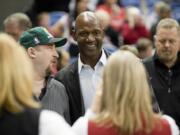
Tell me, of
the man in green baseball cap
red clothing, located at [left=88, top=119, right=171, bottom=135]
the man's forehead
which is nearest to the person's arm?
red clothing, located at [left=88, top=119, right=171, bottom=135]

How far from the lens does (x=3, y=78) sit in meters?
4.44

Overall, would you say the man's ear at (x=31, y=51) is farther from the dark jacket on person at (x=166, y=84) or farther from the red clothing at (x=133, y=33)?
the red clothing at (x=133, y=33)

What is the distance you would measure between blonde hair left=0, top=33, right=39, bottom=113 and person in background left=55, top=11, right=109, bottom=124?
8.69 feet

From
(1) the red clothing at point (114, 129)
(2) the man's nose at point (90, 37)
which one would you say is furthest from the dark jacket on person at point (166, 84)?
(1) the red clothing at point (114, 129)

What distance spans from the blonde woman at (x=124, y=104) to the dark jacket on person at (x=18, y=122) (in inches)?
20.8

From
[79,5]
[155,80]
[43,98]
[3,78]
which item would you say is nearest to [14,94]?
[3,78]

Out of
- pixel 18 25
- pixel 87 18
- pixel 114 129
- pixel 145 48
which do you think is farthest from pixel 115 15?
pixel 114 129

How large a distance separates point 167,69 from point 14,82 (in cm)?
353

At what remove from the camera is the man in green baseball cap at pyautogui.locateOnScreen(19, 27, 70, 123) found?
21.9 feet

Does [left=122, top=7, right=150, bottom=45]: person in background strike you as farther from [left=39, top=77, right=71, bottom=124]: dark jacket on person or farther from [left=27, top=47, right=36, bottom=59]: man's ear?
[left=27, top=47, right=36, bottom=59]: man's ear

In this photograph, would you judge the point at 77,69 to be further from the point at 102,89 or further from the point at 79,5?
the point at 79,5

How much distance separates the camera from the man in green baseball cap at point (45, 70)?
6.67 metres

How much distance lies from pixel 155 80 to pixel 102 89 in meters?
2.73

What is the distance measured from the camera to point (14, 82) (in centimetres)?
447
